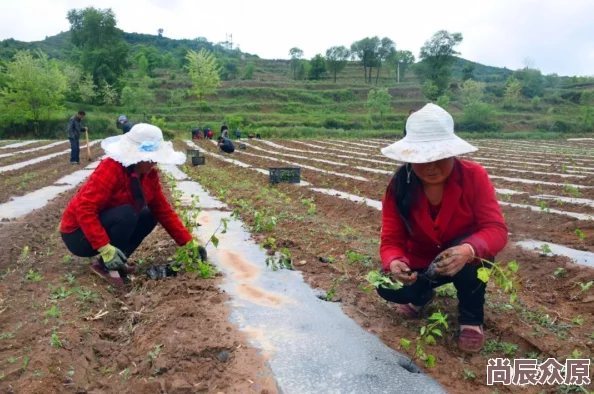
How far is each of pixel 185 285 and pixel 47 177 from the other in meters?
7.64

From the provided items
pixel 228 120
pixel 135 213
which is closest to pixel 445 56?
pixel 228 120

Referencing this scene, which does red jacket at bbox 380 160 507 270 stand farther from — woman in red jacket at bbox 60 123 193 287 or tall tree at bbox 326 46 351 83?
tall tree at bbox 326 46 351 83

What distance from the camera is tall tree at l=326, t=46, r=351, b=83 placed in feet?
210

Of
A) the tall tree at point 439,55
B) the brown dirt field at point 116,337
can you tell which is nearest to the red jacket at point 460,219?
the brown dirt field at point 116,337

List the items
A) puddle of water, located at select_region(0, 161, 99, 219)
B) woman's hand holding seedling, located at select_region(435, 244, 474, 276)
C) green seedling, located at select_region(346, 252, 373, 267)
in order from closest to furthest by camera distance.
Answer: woman's hand holding seedling, located at select_region(435, 244, 474, 276), green seedling, located at select_region(346, 252, 373, 267), puddle of water, located at select_region(0, 161, 99, 219)

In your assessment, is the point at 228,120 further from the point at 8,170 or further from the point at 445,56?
the point at 445,56

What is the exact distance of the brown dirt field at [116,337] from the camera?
2109 millimetres

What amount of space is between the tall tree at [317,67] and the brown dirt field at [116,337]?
6288cm

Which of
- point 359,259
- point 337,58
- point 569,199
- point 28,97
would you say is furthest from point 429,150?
point 337,58

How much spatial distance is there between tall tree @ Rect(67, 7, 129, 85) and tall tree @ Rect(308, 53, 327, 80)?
25.1 meters

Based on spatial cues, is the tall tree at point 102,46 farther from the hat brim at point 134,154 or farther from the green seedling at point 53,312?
the green seedling at point 53,312

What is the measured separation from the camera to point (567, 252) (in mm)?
4277

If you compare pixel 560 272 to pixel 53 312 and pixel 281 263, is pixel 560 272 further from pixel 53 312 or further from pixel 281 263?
pixel 53 312

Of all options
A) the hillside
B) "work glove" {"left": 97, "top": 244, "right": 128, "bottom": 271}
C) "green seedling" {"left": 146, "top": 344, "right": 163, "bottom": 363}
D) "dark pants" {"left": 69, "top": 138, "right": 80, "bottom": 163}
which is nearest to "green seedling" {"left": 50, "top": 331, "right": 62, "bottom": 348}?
"green seedling" {"left": 146, "top": 344, "right": 163, "bottom": 363}
